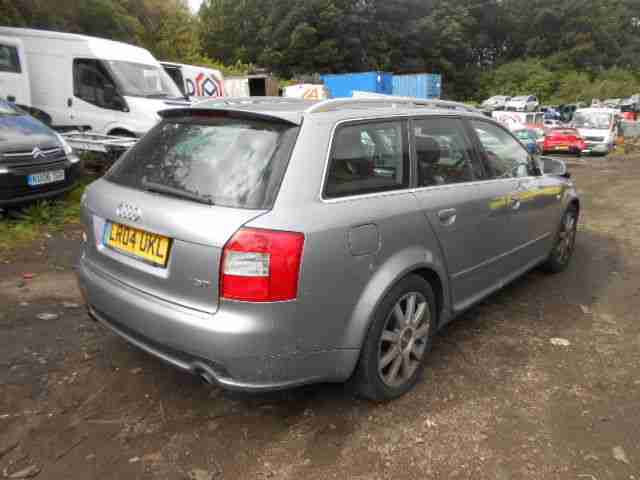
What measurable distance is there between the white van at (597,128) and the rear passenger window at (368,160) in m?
19.8

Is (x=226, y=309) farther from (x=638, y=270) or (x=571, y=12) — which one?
(x=571, y=12)

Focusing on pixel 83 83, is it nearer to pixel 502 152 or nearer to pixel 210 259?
pixel 502 152

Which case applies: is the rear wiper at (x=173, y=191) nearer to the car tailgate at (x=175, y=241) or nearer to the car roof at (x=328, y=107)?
the car tailgate at (x=175, y=241)

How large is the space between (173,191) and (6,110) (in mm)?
5594

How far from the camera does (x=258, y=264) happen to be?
225cm

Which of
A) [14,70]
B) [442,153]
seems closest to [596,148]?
[14,70]

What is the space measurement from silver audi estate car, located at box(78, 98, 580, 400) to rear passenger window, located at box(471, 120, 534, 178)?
47 cm

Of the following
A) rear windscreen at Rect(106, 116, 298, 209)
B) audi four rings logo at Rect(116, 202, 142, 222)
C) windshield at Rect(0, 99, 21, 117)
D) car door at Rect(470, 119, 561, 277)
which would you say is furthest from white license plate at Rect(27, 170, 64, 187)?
car door at Rect(470, 119, 561, 277)

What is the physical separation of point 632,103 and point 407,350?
Result: 44380 millimetres

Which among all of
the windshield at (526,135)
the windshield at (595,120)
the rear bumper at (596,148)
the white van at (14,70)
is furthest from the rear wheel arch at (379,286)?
the windshield at (595,120)

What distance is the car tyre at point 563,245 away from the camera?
4988 mm

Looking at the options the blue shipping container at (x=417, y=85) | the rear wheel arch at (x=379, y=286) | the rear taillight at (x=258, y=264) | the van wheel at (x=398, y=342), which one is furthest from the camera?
the blue shipping container at (x=417, y=85)

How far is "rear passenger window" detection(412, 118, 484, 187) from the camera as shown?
10.2 feet

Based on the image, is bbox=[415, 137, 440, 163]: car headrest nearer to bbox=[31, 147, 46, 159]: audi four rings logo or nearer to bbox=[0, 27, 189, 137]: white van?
bbox=[31, 147, 46, 159]: audi four rings logo
